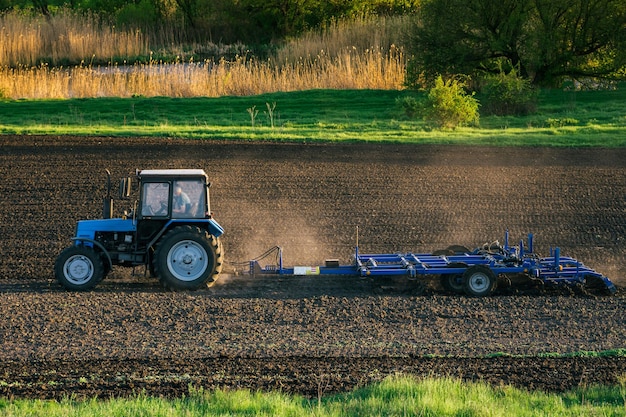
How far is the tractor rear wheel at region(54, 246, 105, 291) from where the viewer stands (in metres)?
13.2

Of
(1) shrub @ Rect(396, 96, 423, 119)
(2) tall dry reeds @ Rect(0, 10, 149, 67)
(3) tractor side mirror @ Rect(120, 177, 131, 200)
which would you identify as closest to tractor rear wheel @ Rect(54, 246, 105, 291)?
(3) tractor side mirror @ Rect(120, 177, 131, 200)

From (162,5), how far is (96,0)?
17.2ft

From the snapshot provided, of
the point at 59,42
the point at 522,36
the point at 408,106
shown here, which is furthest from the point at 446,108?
the point at 59,42

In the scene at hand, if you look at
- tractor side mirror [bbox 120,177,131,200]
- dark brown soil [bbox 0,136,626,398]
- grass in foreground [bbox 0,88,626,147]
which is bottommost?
dark brown soil [bbox 0,136,626,398]

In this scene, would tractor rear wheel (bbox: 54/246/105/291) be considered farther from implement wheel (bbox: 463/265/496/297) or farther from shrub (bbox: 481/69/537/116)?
shrub (bbox: 481/69/537/116)

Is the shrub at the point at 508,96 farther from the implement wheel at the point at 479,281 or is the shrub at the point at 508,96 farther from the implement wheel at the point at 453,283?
the implement wheel at the point at 479,281

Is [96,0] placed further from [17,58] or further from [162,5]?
[17,58]

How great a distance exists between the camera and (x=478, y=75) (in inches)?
1267

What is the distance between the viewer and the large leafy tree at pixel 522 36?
31391mm

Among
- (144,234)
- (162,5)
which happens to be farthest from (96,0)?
(144,234)

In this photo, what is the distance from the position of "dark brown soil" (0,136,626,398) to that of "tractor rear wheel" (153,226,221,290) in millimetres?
213

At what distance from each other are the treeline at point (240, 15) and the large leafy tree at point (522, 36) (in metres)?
16.8

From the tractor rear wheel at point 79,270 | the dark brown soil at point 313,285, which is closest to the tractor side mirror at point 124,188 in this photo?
the tractor rear wheel at point 79,270

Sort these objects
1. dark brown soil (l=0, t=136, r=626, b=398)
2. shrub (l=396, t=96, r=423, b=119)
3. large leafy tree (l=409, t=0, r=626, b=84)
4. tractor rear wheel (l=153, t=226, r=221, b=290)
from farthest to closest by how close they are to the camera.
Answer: large leafy tree (l=409, t=0, r=626, b=84) → shrub (l=396, t=96, r=423, b=119) → tractor rear wheel (l=153, t=226, r=221, b=290) → dark brown soil (l=0, t=136, r=626, b=398)
